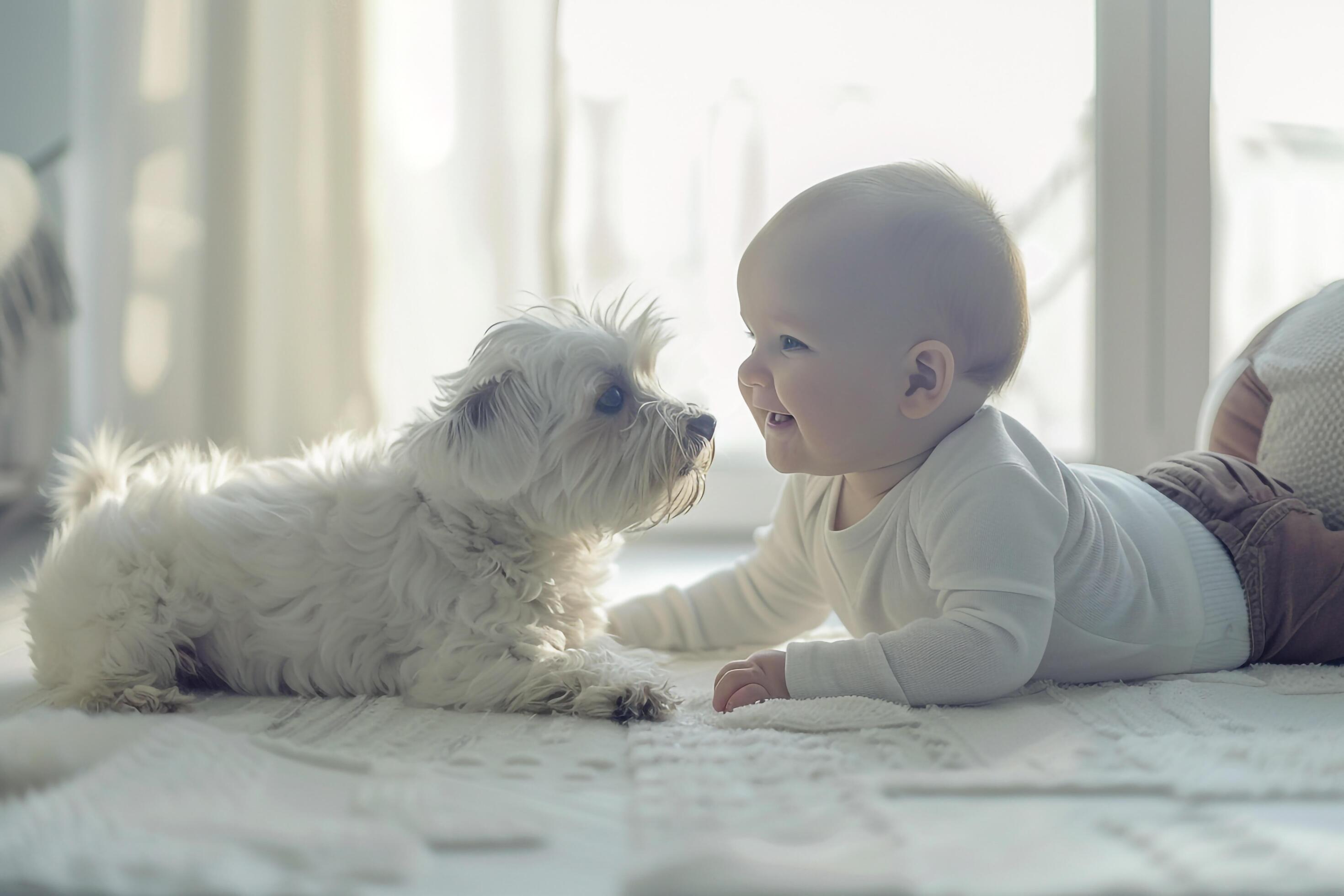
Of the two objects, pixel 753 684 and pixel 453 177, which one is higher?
pixel 453 177

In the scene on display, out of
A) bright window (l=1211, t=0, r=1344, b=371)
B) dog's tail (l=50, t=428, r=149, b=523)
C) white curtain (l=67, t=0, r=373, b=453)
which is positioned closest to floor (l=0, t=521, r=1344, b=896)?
dog's tail (l=50, t=428, r=149, b=523)

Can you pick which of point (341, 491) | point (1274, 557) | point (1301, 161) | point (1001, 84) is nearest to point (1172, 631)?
point (1274, 557)

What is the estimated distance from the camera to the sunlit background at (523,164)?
2.27 meters

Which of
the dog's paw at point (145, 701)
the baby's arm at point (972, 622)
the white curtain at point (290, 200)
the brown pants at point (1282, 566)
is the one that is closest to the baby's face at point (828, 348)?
the baby's arm at point (972, 622)

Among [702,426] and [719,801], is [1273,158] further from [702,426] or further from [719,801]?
[719,801]

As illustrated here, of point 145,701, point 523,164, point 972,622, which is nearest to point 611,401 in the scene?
point 972,622

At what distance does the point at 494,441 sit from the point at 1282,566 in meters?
0.93

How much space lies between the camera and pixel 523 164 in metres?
2.31

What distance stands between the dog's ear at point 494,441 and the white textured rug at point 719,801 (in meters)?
0.25

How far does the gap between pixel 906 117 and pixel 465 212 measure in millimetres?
1094

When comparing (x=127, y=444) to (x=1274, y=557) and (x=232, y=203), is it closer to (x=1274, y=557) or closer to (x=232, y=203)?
(x=232, y=203)

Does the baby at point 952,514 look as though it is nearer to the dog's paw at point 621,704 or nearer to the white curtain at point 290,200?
the dog's paw at point 621,704

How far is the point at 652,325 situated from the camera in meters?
1.28

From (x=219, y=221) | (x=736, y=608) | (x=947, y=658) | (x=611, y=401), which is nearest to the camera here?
(x=947, y=658)
